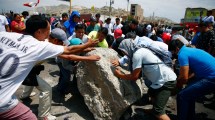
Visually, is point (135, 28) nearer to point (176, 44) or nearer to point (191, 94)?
point (176, 44)

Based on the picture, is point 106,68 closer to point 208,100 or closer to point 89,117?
point 89,117

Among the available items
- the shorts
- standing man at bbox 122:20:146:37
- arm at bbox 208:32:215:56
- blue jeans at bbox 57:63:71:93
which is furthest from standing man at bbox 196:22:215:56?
blue jeans at bbox 57:63:71:93

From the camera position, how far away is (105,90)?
12.0ft

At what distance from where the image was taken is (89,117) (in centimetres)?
382

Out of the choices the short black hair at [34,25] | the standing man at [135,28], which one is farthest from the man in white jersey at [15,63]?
the standing man at [135,28]

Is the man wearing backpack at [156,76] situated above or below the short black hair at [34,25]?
below

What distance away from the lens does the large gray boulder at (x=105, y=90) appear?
3.49 meters

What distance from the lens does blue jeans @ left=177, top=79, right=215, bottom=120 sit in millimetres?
3162

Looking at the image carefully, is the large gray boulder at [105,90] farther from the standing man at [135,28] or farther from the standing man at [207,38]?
the standing man at [135,28]

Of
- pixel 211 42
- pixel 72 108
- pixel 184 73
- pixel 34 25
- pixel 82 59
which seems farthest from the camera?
pixel 211 42

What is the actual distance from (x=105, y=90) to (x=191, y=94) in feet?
4.82

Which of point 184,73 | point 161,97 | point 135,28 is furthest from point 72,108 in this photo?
point 135,28

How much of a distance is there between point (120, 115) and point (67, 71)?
1.53m

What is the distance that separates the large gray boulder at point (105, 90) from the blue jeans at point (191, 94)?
2.41 ft
